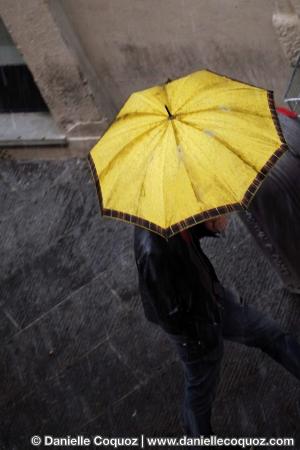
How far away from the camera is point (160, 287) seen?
2.89 metres

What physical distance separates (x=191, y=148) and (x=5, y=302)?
110 inches

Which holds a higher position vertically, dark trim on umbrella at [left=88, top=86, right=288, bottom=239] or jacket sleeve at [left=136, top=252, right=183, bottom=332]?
dark trim on umbrella at [left=88, top=86, right=288, bottom=239]

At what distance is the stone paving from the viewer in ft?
13.3

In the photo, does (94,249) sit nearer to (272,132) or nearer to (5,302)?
(5,302)

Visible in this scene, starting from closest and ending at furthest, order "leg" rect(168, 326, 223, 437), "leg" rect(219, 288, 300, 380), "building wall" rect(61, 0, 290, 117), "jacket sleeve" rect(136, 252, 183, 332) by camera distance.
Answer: "jacket sleeve" rect(136, 252, 183, 332) → "leg" rect(168, 326, 223, 437) → "leg" rect(219, 288, 300, 380) → "building wall" rect(61, 0, 290, 117)

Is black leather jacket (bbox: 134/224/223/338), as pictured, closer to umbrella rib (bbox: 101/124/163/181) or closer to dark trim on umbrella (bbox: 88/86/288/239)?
dark trim on umbrella (bbox: 88/86/288/239)

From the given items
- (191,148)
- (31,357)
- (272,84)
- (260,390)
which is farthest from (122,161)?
(272,84)

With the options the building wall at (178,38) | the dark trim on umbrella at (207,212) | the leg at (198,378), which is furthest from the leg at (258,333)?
the building wall at (178,38)

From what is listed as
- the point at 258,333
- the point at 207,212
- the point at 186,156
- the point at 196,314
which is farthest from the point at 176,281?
the point at 258,333

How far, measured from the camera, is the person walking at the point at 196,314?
2.88 m

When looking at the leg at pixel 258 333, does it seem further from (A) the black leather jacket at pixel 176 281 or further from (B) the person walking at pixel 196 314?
(A) the black leather jacket at pixel 176 281

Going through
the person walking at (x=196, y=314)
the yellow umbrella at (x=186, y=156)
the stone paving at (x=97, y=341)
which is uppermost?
the yellow umbrella at (x=186, y=156)

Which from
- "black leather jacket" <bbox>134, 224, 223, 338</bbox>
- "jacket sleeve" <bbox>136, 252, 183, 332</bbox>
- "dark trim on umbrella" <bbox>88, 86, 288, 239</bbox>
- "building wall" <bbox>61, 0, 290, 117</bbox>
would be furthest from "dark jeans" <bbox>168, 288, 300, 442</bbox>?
"building wall" <bbox>61, 0, 290, 117</bbox>

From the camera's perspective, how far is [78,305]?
4.73m
